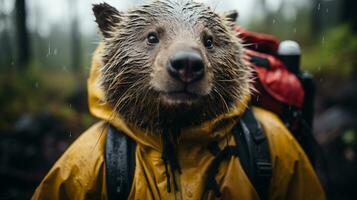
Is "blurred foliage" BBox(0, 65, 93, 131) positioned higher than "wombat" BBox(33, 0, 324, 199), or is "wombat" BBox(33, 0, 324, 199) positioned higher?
"wombat" BBox(33, 0, 324, 199)

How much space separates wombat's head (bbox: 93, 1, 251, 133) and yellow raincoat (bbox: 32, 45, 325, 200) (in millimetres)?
162

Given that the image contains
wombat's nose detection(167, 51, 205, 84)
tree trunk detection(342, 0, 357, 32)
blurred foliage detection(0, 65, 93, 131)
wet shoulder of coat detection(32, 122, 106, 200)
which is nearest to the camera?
wombat's nose detection(167, 51, 205, 84)

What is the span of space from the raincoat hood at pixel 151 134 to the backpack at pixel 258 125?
11 cm

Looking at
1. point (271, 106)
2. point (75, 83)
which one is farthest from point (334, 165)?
point (75, 83)

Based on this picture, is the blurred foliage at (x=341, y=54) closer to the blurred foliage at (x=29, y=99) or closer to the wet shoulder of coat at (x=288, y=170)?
the wet shoulder of coat at (x=288, y=170)

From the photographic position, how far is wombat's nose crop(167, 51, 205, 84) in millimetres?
2352

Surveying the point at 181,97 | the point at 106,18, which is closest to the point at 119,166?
the point at 181,97

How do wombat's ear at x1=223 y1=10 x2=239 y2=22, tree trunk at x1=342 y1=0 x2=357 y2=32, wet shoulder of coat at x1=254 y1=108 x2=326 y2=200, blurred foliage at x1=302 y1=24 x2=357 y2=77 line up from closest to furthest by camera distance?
wet shoulder of coat at x1=254 y1=108 x2=326 y2=200
wombat's ear at x1=223 y1=10 x2=239 y2=22
blurred foliage at x1=302 y1=24 x2=357 y2=77
tree trunk at x1=342 y1=0 x2=357 y2=32

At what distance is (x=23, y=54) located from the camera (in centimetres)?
1142

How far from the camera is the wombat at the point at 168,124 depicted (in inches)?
109

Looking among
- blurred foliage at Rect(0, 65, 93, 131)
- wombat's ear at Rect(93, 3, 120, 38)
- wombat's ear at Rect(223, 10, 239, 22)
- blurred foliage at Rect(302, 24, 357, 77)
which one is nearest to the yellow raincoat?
wombat's ear at Rect(93, 3, 120, 38)

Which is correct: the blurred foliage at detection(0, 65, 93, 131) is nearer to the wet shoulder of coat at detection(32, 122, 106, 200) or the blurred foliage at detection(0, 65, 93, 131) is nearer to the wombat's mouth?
the wet shoulder of coat at detection(32, 122, 106, 200)

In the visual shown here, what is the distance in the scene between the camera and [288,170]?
10.2ft

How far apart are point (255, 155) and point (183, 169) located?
63cm
